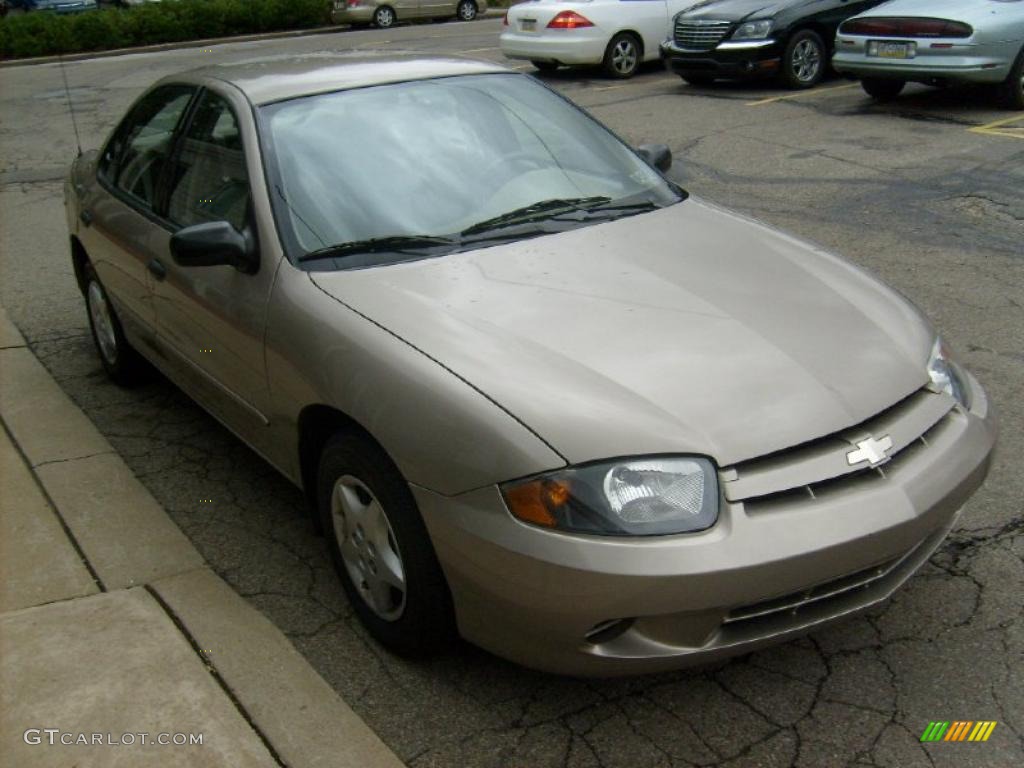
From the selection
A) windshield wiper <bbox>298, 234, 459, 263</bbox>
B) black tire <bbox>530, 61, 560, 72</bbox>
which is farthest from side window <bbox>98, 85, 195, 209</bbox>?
black tire <bbox>530, 61, 560, 72</bbox>

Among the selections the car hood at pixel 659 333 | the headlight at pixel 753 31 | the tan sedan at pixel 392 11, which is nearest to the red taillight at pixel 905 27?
the headlight at pixel 753 31

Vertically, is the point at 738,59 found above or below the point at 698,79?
above

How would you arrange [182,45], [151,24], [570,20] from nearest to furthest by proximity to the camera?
1. [570,20]
2. [151,24]
3. [182,45]

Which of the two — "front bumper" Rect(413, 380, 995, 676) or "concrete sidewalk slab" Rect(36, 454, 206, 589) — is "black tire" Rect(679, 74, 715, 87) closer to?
"concrete sidewalk slab" Rect(36, 454, 206, 589)

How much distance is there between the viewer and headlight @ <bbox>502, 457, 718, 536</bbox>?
2.88m

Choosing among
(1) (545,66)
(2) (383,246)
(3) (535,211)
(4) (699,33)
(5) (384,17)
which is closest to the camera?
(2) (383,246)

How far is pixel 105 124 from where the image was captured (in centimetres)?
1423

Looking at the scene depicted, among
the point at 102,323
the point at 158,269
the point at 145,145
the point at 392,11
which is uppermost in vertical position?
the point at 145,145

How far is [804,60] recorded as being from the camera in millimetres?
13508

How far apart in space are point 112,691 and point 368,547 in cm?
78

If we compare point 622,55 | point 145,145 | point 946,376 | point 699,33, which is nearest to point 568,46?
point 622,55

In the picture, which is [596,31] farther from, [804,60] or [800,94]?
[800,94]

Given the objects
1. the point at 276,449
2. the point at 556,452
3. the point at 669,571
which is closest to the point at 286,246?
the point at 276,449

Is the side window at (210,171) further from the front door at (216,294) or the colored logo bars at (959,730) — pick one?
the colored logo bars at (959,730)
